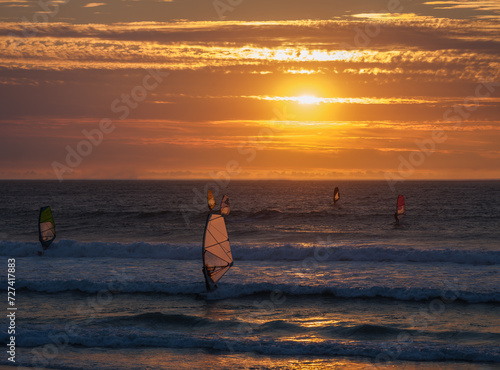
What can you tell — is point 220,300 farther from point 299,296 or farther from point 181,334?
point 181,334

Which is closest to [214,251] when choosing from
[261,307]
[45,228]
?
[261,307]

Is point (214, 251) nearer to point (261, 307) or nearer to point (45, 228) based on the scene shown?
point (261, 307)

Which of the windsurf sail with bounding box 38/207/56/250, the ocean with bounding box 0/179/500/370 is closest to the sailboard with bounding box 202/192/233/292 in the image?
the ocean with bounding box 0/179/500/370

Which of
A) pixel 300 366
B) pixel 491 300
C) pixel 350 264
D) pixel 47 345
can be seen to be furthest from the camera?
pixel 350 264

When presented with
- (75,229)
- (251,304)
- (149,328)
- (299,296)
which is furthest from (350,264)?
(75,229)

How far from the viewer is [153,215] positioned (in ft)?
182

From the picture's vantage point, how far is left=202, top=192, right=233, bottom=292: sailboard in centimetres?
1809

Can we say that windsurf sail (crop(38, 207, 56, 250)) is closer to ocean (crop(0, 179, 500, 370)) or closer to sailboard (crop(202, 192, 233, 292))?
ocean (crop(0, 179, 500, 370))

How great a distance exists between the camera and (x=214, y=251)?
18609 mm

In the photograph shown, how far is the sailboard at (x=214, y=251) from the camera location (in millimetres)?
18094

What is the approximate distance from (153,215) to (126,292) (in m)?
35.8

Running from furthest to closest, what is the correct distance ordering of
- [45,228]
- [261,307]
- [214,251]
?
[45,228] → [214,251] → [261,307]

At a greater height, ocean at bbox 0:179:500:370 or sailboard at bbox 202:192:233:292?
sailboard at bbox 202:192:233:292

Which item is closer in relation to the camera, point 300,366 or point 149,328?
point 300,366
